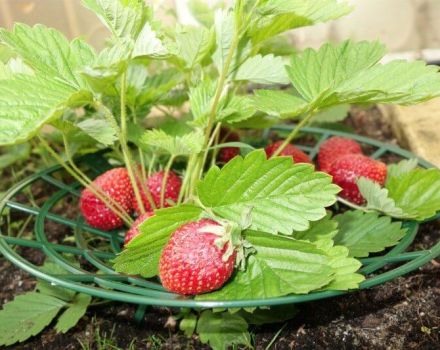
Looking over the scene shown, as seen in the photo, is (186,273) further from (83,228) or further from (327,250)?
(83,228)

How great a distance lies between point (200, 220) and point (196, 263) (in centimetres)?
6

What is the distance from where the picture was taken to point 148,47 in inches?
20.5

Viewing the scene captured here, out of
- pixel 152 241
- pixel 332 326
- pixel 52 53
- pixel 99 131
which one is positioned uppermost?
pixel 52 53

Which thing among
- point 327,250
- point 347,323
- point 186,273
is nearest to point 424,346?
point 347,323

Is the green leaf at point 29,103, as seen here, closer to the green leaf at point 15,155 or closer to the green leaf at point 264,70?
the green leaf at point 264,70

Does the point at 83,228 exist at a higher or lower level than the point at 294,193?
lower

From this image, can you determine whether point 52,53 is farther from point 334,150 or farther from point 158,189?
point 334,150

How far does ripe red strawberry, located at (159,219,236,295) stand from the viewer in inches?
22.0

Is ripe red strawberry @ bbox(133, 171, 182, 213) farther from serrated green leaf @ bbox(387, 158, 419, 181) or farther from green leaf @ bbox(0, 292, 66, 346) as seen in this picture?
serrated green leaf @ bbox(387, 158, 419, 181)

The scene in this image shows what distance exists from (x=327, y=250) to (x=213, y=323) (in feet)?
0.71

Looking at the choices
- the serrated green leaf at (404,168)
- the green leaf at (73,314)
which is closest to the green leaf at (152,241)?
the green leaf at (73,314)

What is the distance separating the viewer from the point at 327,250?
2.01ft

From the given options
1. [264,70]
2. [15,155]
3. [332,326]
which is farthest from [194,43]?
[15,155]

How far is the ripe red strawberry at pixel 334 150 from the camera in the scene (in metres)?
0.93
